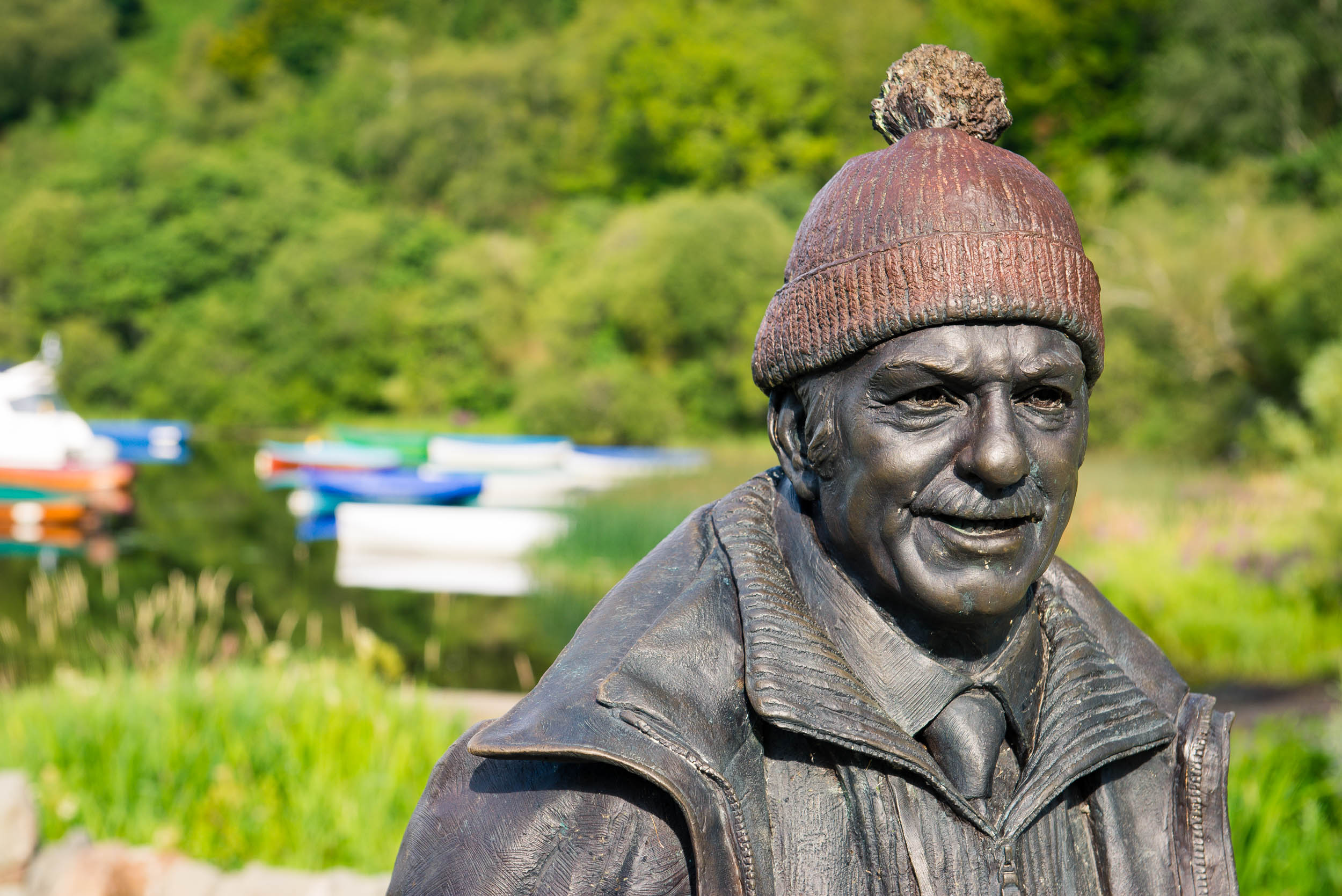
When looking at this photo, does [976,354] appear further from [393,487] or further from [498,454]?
[498,454]

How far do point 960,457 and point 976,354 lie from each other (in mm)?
132

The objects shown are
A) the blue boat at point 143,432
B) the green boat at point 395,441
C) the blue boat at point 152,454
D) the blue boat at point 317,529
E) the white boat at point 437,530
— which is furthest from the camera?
the blue boat at point 143,432

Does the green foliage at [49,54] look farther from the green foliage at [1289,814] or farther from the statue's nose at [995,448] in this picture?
the statue's nose at [995,448]

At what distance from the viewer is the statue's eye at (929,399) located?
5.30ft

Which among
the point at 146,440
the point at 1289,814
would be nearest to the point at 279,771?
the point at 1289,814

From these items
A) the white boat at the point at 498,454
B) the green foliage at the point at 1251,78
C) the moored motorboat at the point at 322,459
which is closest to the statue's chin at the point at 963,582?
the white boat at the point at 498,454

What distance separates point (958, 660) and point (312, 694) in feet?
17.9

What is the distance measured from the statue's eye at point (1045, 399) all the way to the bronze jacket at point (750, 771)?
41cm

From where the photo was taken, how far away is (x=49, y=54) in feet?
183

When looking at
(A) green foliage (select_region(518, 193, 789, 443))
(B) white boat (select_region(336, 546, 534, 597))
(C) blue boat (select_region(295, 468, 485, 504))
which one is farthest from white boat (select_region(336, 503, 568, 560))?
(A) green foliage (select_region(518, 193, 789, 443))

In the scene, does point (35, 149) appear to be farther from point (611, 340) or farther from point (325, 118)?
point (611, 340)

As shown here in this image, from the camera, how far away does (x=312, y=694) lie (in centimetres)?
657

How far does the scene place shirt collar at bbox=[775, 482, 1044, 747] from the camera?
1.70 metres

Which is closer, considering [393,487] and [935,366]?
[935,366]
